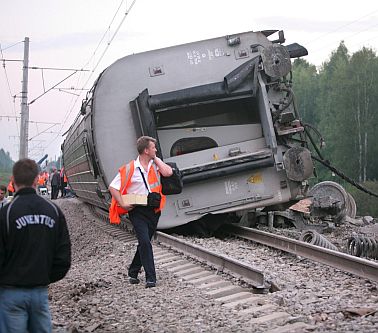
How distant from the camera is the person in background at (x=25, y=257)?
3.51 meters

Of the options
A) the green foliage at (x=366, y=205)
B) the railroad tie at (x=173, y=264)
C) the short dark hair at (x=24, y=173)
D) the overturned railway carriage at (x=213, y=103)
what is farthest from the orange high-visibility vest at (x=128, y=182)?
the green foliage at (x=366, y=205)

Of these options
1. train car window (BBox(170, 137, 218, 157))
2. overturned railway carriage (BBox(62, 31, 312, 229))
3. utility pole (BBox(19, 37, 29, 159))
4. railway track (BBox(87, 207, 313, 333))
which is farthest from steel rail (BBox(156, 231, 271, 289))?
utility pole (BBox(19, 37, 29, 159))

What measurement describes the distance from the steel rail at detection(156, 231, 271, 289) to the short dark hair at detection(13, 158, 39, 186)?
3.09m

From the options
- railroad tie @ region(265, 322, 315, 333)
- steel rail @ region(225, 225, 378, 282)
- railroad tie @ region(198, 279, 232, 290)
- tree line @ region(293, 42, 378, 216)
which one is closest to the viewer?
railroad tie @ region(265, 322, 315, 333)

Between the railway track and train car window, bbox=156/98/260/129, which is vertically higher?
train car window, bbox=156/98/260/129

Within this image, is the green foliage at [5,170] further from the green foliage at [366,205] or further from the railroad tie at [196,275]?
the railroad tie at [196,275]

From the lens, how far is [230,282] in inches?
258

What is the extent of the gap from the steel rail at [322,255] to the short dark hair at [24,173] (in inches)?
154

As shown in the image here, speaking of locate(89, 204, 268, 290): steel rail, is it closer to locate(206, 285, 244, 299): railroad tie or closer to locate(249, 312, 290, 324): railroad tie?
locate(206, 285, 244, 299): railroad tie

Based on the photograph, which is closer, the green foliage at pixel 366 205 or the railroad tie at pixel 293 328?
the railroad tie at pixel 293 328

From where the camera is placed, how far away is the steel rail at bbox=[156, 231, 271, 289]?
6.27 m

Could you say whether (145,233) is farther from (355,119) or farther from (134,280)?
(355,119)

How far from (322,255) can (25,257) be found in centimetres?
483

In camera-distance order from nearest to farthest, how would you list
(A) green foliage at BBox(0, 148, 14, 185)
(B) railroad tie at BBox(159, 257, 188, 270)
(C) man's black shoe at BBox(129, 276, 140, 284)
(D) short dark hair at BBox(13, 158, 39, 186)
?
(D) short dark hair at BBox(13, 158, 39, 186) < (C) man's black shoe at BBox(129, 276, 140, 284) < (B) railroad tie at BBox(159, 257, 188, 270) < (A) green foliage at BBox(0, 148, 14, 185)
